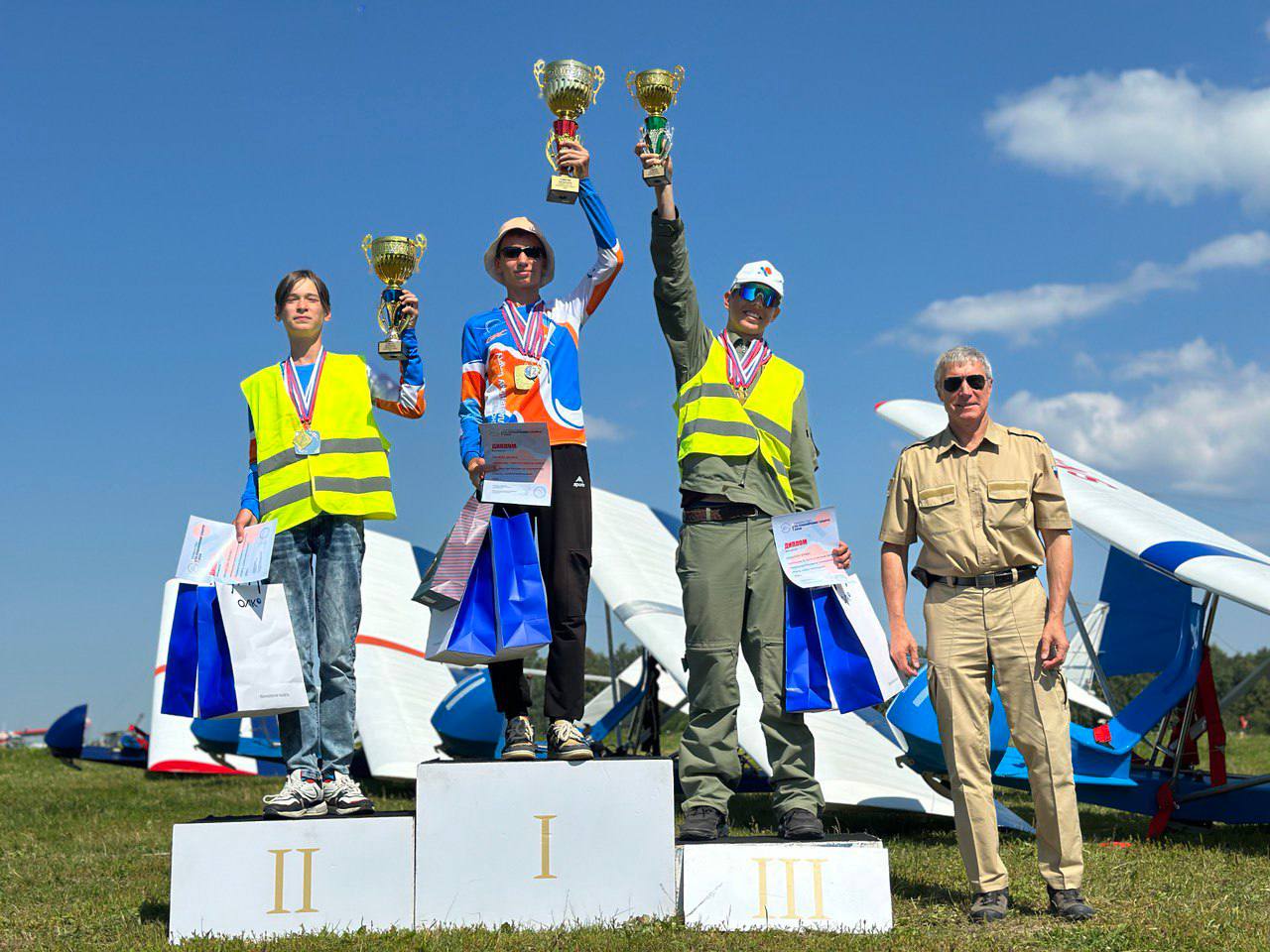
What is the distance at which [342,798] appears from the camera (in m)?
3.93

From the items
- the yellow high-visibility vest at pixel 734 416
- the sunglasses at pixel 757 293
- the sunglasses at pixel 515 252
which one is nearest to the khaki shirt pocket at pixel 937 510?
the yellow high-visibility vest at pixel 734 416

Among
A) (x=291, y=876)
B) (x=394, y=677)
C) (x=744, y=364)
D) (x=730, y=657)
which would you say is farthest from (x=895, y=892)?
(x=394, y=677)

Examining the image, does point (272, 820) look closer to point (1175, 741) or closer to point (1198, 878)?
point (1198, 878)

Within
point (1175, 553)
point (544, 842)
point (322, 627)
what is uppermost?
point (1175, 553)

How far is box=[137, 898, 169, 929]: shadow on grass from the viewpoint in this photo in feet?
13.8

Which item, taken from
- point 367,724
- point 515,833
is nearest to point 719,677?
point 515,833

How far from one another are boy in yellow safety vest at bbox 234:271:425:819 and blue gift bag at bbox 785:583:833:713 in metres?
1.55

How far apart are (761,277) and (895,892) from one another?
253 centimetres

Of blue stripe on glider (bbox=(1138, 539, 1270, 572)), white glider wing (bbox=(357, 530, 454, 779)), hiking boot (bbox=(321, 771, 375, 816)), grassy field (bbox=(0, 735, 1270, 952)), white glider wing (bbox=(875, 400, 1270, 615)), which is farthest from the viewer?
white glider wing (bbox=(357, 530, 454, 779))

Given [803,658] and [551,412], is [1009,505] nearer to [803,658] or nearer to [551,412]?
[803,658]

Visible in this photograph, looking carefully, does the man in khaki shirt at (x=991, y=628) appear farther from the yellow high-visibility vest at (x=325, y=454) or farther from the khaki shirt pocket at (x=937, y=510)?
the yellow high-visibility vest at (x=325, y=454)

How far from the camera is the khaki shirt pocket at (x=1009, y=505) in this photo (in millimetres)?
3893


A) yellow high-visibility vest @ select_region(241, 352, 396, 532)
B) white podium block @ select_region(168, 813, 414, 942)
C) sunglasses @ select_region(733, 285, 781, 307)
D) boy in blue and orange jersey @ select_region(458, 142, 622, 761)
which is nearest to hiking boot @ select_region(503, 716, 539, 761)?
boy in blue and orange jersey @ select_region(458, 142, 622, 761)

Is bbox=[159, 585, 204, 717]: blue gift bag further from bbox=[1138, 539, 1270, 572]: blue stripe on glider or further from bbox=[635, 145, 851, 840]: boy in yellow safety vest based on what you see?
bbox=[1138, 539, 1270, 572]: blue stripe on glider
